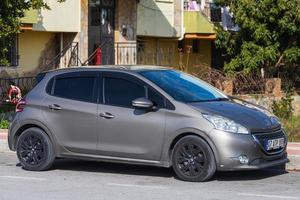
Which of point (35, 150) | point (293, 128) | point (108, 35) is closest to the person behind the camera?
point (35, 150)

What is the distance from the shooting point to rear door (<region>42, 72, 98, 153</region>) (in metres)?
11.4

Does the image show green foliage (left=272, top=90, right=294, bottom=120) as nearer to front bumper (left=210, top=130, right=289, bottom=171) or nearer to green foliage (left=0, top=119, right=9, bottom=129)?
green foliage (left=0, top=119, right=9, bottom=129)

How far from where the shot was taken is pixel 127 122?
1105 cm

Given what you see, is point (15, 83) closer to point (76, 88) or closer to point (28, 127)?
point (28, 127)

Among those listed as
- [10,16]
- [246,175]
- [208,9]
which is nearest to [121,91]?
[246,175]

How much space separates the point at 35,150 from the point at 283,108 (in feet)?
37.5

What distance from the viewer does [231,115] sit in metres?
10.6

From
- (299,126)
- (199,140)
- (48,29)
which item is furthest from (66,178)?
(48,29)

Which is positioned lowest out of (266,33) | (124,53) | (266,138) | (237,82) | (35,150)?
(35,150)

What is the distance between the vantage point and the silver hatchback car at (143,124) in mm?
10492

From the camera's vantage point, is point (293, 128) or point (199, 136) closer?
point (199, 136)

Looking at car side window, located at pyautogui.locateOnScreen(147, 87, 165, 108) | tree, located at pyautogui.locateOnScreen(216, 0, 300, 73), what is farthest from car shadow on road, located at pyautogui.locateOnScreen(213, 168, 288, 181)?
tree, located at pyautogui.locateOnScreen(216, 0, 300, 73)

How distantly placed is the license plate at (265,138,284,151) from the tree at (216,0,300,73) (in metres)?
13.9

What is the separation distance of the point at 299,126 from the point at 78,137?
852 cm
